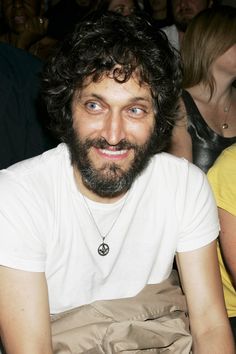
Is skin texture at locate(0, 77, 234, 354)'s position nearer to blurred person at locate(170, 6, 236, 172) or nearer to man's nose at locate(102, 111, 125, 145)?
man's nose at locate(102, 111, 125, 145)

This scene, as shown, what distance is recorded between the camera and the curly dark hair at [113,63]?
1573 mm

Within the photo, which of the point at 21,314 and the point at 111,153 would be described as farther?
the point at 111,153

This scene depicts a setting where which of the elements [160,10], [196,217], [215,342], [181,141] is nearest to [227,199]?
[196,217]

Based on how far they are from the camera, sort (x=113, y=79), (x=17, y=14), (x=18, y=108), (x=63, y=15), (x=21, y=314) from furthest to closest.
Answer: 1. (x=63, y=15)
2. (x=17, y=14)
3. (x=18, y=108)
4. (x=113, y=79)
5. (x=21, y=314)

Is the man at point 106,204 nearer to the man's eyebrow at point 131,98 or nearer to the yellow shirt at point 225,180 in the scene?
the man's eyebrow at point 131,98

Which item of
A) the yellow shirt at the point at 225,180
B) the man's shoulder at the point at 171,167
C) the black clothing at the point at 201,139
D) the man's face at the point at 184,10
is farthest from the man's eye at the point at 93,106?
the man's face at the point at 184,10

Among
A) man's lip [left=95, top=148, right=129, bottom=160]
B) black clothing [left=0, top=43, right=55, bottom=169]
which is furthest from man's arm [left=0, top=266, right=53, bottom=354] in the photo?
black clothing [left=0, top=43, right=55, bottom=169]

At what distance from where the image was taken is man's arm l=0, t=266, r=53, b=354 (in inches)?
56.8

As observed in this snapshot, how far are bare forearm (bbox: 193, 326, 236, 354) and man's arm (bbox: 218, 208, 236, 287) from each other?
0.24 m

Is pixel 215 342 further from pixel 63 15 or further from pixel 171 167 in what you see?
pixel 63 15

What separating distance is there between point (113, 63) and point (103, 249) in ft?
1.68

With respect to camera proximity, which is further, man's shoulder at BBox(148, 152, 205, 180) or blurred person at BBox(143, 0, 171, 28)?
blurred person at BBox(143, 0, 171, 28)

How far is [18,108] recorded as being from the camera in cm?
→ 199

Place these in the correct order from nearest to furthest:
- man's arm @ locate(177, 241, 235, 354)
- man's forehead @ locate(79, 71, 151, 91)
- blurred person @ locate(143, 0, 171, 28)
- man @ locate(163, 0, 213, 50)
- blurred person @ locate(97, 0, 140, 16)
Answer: man's forehead @ locate(79, 71, 151, 91), man's arm @ locate(177, 241, 235, 354), blurred person @ locate(97, 0, 140, 16), man @ locate(163, 0, 213, 50), blurred person @ locate(143, 0, 171, 28)
